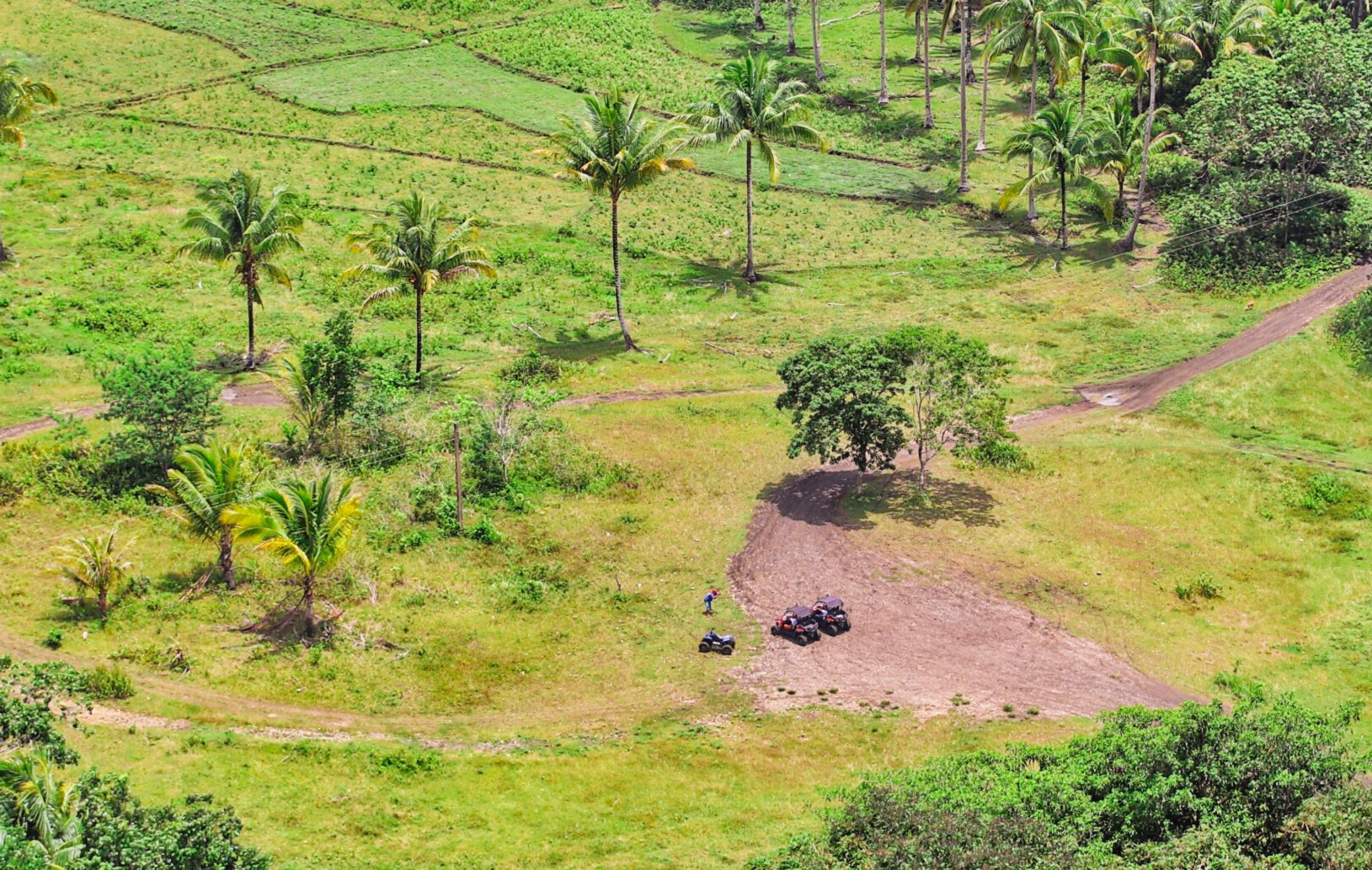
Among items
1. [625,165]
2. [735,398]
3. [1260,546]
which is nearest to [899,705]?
[1260,546]

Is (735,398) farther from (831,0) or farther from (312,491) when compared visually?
(831,0)

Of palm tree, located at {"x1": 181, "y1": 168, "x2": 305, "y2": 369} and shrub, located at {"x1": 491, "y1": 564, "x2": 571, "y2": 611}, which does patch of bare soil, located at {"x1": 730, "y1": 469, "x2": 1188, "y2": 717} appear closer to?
shrub, located at {"x1": 491, "y1": 564, "x2": 571, "y2": 611}

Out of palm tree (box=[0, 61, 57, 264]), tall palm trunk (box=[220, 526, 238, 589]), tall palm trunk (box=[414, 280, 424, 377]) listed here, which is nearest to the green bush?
tall palm trunk (box=[414, 280, 424, 377])

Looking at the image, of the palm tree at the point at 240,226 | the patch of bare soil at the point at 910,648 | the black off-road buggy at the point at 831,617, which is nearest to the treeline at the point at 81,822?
the patch of bare soil at the point at 910,648

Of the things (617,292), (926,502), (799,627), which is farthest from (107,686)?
(617,292)

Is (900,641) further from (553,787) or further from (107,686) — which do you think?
(107,686)
